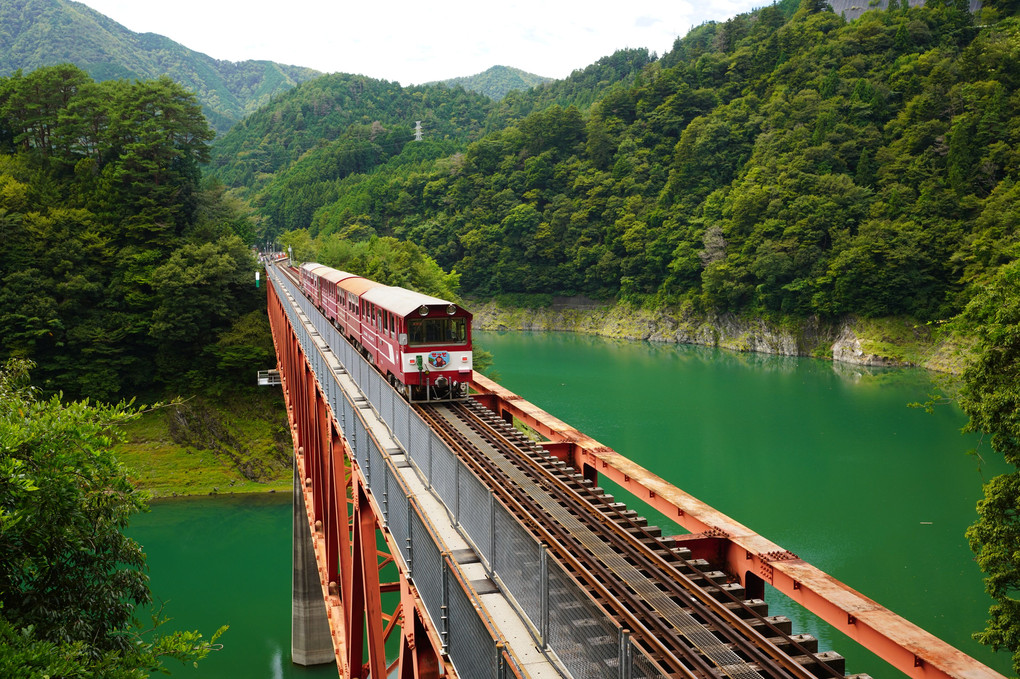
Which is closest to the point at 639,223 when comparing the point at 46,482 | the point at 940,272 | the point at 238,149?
the point at 940,272

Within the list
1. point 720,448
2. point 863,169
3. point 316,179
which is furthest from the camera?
point 316,179

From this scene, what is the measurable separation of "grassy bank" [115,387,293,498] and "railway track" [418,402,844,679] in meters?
24.6

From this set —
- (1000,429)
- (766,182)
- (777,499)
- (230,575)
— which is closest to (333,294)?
(230,575)

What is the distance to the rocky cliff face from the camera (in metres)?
52.4

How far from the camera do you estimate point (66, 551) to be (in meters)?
7.30

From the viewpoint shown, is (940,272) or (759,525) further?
(940,272)

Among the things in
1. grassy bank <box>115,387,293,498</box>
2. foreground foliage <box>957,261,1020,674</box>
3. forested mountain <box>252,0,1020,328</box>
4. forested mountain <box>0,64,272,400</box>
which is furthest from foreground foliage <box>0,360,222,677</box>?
forested mountain <box>252,0,1020,328</box>

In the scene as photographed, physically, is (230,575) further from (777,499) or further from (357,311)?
(777,499)

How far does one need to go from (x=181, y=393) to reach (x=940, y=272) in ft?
165

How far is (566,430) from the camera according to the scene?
10766 mm

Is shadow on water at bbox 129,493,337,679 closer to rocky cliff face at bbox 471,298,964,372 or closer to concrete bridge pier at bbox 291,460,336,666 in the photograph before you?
concrete bridge pier at bbox 291,460,336,666

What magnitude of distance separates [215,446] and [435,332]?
2296 cm

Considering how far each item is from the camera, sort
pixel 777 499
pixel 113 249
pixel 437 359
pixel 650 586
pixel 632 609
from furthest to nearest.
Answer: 1. pixel 113 249
2. pixel 777 499
3. pixel 437 359
4. pixel 650 586
5. pixel 632 609

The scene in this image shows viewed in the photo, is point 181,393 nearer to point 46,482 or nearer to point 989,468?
point 46,482
